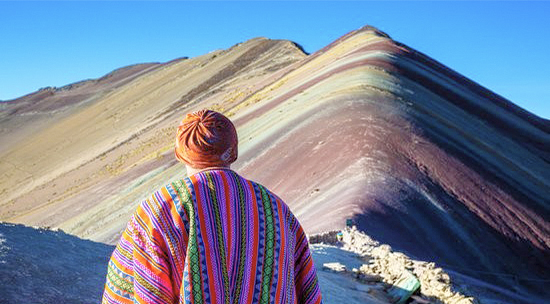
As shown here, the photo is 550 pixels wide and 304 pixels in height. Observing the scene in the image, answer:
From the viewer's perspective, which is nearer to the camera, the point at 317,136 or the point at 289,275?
the point at 289,275

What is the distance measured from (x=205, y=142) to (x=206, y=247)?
45 cm

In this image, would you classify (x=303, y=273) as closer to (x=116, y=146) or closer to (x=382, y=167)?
(x=382, y=167)

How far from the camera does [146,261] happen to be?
2.90 m

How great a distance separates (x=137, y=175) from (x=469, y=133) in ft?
44.2

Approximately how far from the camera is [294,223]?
3.20 m

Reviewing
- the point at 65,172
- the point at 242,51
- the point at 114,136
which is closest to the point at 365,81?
the point at 65,172

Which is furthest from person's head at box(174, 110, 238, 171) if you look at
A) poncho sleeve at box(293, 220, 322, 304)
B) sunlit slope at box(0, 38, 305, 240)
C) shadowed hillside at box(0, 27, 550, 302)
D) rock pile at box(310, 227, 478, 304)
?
sunlit slope at box(0, 38, 305, 240)

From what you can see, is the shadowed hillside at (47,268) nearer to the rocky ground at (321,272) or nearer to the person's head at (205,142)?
the rocky ground at (321,272)

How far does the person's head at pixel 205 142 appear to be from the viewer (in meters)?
3.10

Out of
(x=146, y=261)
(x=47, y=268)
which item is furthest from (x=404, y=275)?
(x=146, y=261)

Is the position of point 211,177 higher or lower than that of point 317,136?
lower

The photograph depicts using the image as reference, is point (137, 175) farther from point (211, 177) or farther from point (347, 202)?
point (211, 177)

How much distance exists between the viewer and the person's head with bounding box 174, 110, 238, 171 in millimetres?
3102

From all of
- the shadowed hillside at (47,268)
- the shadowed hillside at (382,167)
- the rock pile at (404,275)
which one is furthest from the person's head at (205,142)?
the shadowed hillside at (382,167)
